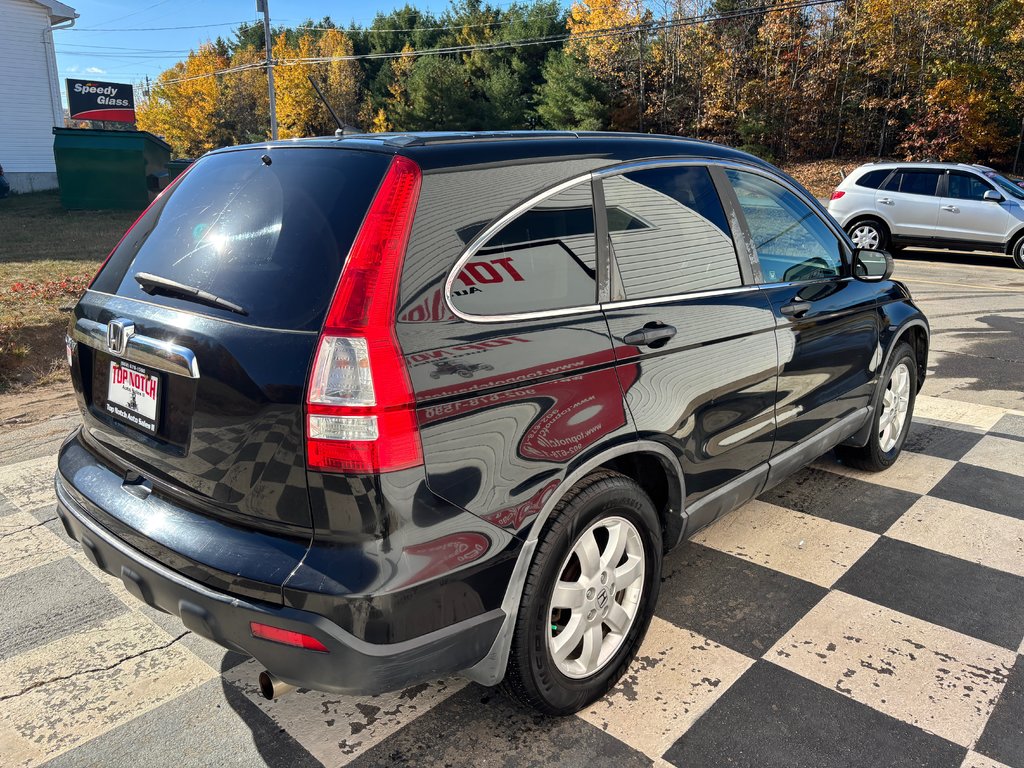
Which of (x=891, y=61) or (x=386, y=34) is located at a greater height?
(x=386, y=34)

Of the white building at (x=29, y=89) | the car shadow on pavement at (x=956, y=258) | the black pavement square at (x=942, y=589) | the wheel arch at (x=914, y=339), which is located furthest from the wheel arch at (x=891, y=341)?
the white building at (x=29, y=89)

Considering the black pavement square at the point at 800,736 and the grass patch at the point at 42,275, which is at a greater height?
the grass patch at the point at 42,275

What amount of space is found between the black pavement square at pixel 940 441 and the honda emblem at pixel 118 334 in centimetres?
443

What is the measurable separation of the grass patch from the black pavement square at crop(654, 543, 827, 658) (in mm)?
2595

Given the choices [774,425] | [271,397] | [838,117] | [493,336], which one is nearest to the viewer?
[271,397]

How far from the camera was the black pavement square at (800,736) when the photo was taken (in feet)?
7.13

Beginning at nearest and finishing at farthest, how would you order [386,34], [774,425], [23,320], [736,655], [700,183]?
1. [736,655]
2. [700,183]
3. [774,425]
4. [23,320]
5. [386,34]

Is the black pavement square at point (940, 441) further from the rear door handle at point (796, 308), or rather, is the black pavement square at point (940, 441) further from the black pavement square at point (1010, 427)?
the rear door handle at point (796, 308)

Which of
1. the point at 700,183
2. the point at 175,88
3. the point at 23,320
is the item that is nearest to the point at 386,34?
the point at 175,88

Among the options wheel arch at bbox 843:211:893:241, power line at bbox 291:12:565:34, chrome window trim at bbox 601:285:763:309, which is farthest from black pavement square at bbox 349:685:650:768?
power line at bbox 291:12:565:34

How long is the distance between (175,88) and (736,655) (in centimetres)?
8387

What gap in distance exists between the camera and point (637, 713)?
93.4 inches

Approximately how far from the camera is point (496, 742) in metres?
2.25

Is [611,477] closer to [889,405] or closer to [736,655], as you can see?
[736,655]
